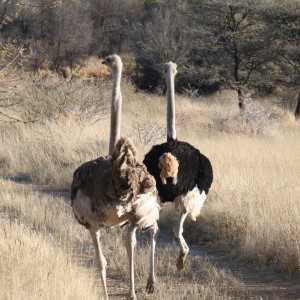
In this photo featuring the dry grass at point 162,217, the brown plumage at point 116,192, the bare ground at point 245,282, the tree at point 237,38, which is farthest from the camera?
the tree at point 237,38

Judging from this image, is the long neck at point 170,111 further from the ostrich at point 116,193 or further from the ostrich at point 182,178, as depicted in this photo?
the ostrich at point 116,193

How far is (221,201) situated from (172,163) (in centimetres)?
247

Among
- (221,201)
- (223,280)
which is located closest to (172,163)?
(223,280)

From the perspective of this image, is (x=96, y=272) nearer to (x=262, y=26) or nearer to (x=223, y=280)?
(x=223, y=280)

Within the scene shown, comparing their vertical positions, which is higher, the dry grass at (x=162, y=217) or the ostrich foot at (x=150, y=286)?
the dry grass at (x=162, y=217)

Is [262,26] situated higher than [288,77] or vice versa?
[262,26]

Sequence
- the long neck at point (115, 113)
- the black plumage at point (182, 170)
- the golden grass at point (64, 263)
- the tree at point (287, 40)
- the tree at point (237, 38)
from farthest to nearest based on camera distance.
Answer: the tree at point (287, 40)
the tree at point (237, 38)
the black plumage at point (182, 170)
the long neck at point (115, 113)
the golden grass at point (64, 263)

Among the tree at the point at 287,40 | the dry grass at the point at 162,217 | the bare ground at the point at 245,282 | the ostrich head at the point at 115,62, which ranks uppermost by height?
the tree at the point at 287,40

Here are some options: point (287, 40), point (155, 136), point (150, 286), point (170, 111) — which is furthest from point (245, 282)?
point (287, 40)

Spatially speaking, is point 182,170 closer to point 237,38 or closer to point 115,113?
point 115,113

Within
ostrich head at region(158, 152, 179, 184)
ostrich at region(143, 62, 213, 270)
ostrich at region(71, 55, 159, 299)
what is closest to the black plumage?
ostrich at region(143, 62, 213, 270)

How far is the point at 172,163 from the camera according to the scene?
471 cm

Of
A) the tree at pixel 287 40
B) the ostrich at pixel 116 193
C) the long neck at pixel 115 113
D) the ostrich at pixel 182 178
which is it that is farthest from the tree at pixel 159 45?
the ostrich at pixel 116 193

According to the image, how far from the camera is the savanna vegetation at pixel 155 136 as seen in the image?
510cm
